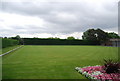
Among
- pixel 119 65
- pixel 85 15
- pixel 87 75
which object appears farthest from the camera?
pixel 85 15

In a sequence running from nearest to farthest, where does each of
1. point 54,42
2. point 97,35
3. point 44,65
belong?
point 44,65 < point 54,42 < point 97,35

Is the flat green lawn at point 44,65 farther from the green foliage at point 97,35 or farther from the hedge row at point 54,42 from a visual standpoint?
the green foliage at point 97,35

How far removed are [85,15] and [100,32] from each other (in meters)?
26.1

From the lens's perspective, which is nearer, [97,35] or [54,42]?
[54,42]

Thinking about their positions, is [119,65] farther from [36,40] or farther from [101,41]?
[101,41]

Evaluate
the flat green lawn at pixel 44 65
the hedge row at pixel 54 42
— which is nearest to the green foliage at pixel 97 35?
the hedge row at pixel 54 42

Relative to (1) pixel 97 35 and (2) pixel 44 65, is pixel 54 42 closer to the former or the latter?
(1) pixel 97 35

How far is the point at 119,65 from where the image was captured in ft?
11.1

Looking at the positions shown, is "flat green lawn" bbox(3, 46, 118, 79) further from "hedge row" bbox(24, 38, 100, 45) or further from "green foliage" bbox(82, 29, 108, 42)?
"green foliage" bbox(82, 29, 108, 42)

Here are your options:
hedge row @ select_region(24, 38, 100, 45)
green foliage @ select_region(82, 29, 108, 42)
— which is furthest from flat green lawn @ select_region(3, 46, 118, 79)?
green foliage @ select_region(82, 29, 108, 42)

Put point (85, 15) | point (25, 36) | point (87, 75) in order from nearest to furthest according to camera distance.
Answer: point (87, 75) < point (85, 15) < point (25, 36)

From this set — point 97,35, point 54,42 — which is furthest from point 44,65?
point 97,35

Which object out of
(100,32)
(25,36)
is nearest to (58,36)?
(25,36)

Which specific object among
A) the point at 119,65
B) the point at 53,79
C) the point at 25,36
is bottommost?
the point at 53,79
